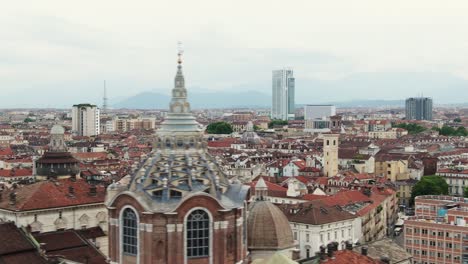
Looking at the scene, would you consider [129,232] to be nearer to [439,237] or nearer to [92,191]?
[92,191]

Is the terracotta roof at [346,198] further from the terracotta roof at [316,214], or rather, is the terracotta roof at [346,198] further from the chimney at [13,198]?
the chimney at [13,198]

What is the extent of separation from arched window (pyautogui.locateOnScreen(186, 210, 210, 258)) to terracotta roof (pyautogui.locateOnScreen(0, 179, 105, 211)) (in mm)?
25039

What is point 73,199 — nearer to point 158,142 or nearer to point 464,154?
point 158,142

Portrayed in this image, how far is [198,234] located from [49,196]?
26.7 meters

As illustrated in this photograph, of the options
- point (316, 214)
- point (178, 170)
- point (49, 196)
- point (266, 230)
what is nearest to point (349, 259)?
point (266, 230)

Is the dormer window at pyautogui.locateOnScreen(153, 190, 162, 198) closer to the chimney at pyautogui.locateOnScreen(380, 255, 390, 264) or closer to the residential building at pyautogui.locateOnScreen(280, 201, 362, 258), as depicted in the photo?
the chimney at pyautogui.locateOnScreen(380, 255, 390, 264)

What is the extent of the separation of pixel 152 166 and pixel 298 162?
9453cm

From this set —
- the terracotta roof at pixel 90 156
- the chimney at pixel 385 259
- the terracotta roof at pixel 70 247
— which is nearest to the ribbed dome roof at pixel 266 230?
the terracotta roof at pixel 70 247

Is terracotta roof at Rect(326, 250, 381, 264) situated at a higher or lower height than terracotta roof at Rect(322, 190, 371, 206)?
higher

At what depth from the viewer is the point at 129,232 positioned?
119 feet

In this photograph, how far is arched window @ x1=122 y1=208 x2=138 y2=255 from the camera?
3603 cm

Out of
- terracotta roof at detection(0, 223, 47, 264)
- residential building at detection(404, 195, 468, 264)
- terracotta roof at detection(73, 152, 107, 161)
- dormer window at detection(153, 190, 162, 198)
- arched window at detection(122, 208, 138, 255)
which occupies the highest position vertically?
dormer window at detection(153, 190, 162, 198)

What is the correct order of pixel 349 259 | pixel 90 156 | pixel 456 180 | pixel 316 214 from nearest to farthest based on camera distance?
pixel 349 259, pixel 316 214, pixel 456 180, pixel 90 156

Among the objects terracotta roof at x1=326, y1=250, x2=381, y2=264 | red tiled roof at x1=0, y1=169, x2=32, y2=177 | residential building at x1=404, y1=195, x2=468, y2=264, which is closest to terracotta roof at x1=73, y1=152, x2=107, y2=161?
red tiled roof at x1=0, y1=169, x2=32, y2=177
